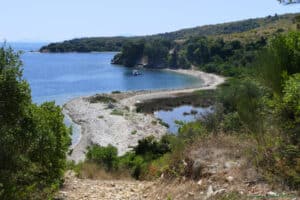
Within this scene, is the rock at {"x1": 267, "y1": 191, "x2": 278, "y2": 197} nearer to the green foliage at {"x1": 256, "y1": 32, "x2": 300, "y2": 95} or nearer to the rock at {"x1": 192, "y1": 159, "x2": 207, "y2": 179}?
the rock at {"x1": 192, "y1": 159, "x2": 207, "y2": 179}

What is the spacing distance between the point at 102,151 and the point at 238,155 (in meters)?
13.1

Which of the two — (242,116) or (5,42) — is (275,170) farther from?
(5,42)

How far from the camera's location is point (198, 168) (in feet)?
27.5

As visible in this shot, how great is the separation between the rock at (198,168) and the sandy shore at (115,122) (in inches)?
990

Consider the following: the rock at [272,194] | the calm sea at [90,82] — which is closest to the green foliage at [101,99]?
the calm sea at [90,82]

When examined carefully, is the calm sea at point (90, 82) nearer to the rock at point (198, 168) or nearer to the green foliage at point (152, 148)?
the green foliage at point (152, 148)

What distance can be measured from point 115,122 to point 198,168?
4437 centimetres

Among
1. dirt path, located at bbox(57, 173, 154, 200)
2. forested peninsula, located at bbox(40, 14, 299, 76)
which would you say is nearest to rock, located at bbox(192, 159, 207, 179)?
dirt path, located at bbox(57, 173, 154, 200)

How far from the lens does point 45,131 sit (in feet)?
24.4

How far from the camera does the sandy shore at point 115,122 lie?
42125 mm

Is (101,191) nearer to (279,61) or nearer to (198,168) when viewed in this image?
(198,168)

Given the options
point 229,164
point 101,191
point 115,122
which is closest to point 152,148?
point 101,191

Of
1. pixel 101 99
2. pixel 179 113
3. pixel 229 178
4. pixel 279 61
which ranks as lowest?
pixel 179 113

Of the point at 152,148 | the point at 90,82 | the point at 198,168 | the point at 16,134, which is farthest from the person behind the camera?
the point at 90,82
